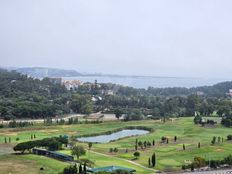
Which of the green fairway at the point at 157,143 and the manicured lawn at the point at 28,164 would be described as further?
the green fairway at the point at 157,143

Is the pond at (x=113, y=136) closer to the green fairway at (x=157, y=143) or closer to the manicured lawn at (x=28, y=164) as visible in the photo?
the green fairway at (x=157, y=143)

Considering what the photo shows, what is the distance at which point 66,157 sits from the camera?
175 feet

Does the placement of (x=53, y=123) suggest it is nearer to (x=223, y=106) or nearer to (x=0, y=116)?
(x=0, y=116)

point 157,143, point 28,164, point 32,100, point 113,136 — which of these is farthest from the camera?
point 32,100

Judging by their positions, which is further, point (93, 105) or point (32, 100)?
point (93, 105)

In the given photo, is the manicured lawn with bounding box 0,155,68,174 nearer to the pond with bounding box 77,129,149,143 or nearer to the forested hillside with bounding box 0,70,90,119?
the pond with bounding box 77,129,149,143

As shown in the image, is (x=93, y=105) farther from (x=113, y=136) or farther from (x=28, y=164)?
(x=28, y=164)

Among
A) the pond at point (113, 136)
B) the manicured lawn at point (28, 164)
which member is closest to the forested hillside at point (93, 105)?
the pond at point (113, 136)

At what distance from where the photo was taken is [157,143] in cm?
6606

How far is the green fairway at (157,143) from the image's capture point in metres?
52.2

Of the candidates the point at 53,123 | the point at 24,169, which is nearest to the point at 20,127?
the point at 53,123

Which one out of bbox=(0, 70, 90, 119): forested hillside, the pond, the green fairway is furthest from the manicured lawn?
bbox=(0, 70, 90, 119): forested hillside

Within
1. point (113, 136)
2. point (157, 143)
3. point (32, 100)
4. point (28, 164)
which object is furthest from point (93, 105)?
point (28, 164)

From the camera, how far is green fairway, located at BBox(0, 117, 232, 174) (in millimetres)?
52219
